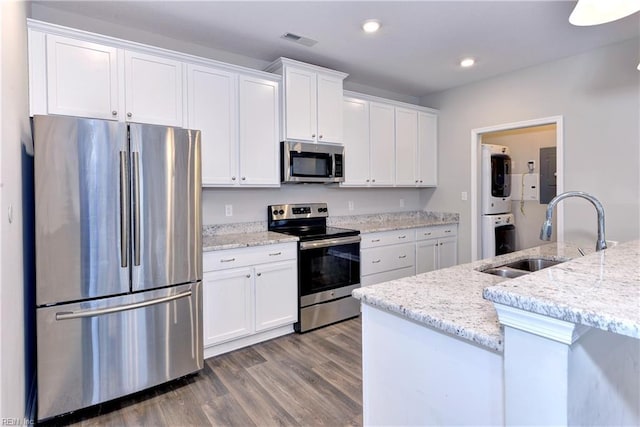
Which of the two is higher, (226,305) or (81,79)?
(81,79)

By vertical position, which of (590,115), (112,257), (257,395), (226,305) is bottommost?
(257,395)

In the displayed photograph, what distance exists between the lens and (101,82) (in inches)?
93.0

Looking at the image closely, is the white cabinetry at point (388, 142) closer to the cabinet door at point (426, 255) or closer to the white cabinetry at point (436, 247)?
the white cabinetry at point (436, 247)

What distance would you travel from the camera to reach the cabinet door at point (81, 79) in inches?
86.4

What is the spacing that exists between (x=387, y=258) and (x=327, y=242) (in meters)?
0.93

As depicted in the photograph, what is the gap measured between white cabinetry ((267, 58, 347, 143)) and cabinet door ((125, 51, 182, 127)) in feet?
3.11

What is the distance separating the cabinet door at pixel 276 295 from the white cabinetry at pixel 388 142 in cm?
131

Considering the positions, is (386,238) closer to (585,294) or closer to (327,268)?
(327,268)

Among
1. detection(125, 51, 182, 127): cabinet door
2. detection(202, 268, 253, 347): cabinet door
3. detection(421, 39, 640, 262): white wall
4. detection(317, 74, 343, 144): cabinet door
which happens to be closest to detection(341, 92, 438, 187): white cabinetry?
detection(317, 74, 343, 144): cabinet door

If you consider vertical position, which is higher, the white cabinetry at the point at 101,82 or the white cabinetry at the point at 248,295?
the white cabinetry at the point at 101,82

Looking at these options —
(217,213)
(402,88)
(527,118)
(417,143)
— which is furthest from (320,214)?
(527,118)

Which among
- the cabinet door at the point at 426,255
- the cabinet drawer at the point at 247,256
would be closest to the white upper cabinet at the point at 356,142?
the cabinet door at the point at 426,255

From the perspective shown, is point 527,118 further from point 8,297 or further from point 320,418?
point 8,297

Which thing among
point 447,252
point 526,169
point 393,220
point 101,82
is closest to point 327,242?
point 393,220
